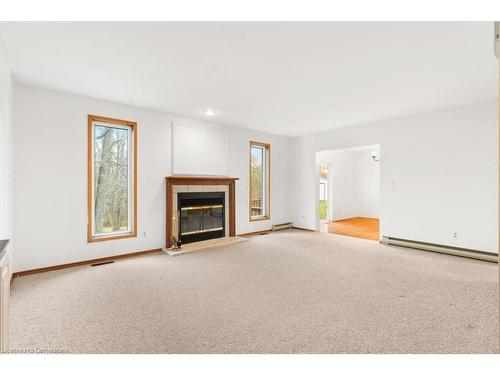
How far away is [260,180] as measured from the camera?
6.47 metres

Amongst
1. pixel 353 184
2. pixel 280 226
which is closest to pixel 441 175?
pixel 280 226

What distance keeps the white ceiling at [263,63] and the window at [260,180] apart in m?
2.16

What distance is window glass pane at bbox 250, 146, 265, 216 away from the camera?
625cm

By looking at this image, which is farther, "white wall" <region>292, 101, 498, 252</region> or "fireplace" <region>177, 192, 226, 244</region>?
"fireplace" <region>177, 192, 226, 244</region>

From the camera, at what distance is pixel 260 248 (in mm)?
4707

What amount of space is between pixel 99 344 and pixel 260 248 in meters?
3.17

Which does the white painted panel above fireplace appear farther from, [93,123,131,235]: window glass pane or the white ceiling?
[93,123,131,235]: window glass pane

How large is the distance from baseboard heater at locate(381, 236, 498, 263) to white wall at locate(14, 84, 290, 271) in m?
4.47

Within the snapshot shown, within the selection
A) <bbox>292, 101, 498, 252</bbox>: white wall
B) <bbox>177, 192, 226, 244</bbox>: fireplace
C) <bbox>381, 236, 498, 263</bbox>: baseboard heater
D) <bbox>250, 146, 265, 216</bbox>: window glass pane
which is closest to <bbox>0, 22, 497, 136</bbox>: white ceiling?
<bbox>292, 101, 498, 252</bbox>: white wall

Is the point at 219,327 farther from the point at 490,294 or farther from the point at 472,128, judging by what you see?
the point at 472,128

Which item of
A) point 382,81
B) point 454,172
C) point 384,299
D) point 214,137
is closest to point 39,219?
point 214,137

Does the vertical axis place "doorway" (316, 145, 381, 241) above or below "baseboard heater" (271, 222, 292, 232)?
above

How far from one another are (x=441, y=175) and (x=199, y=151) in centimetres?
448

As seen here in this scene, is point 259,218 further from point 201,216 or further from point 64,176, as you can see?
point 64,176
